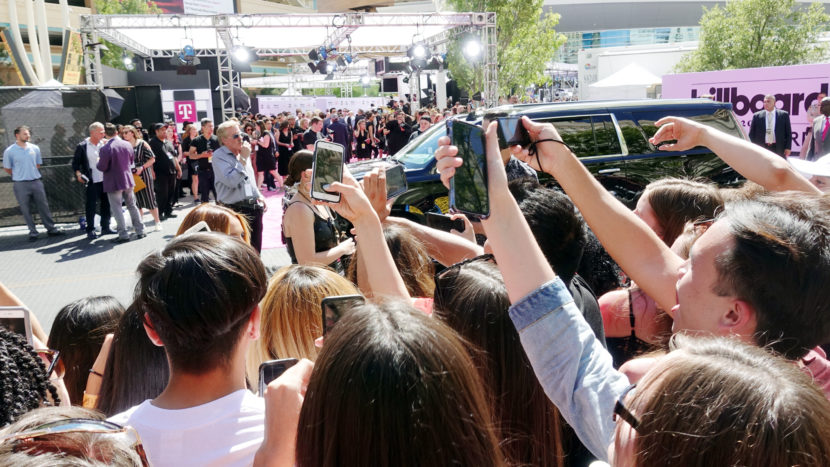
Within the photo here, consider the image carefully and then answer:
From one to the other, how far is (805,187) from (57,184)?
39.4 feet

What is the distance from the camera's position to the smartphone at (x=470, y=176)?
4.75 ft

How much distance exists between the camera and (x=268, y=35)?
23.0m

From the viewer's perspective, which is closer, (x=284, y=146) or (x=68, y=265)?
(x=68, y=265)

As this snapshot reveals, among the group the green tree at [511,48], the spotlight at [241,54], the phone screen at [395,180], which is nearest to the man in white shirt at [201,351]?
the phone screen at [395,180]

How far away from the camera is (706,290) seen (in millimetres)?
1490

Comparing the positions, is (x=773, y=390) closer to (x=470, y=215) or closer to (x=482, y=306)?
(x=470, y=215)

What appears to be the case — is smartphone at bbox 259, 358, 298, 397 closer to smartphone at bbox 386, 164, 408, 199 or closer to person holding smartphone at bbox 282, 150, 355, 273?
smartphone at bbox 386, 164, 408, 199

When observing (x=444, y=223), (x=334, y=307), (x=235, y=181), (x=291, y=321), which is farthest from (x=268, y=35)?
(x=334, y=307)

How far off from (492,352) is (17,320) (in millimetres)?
1366

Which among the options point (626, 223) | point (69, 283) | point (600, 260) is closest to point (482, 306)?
point (626, 223)

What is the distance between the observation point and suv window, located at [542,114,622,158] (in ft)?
26.8

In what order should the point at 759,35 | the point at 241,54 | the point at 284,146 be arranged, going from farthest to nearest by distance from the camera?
the point at 759,35, the point at 241,54, the point at 284,146

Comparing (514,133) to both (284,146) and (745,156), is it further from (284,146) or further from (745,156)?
(284,146)

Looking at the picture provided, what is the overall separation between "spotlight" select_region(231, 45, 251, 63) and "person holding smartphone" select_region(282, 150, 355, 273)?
1619cm
